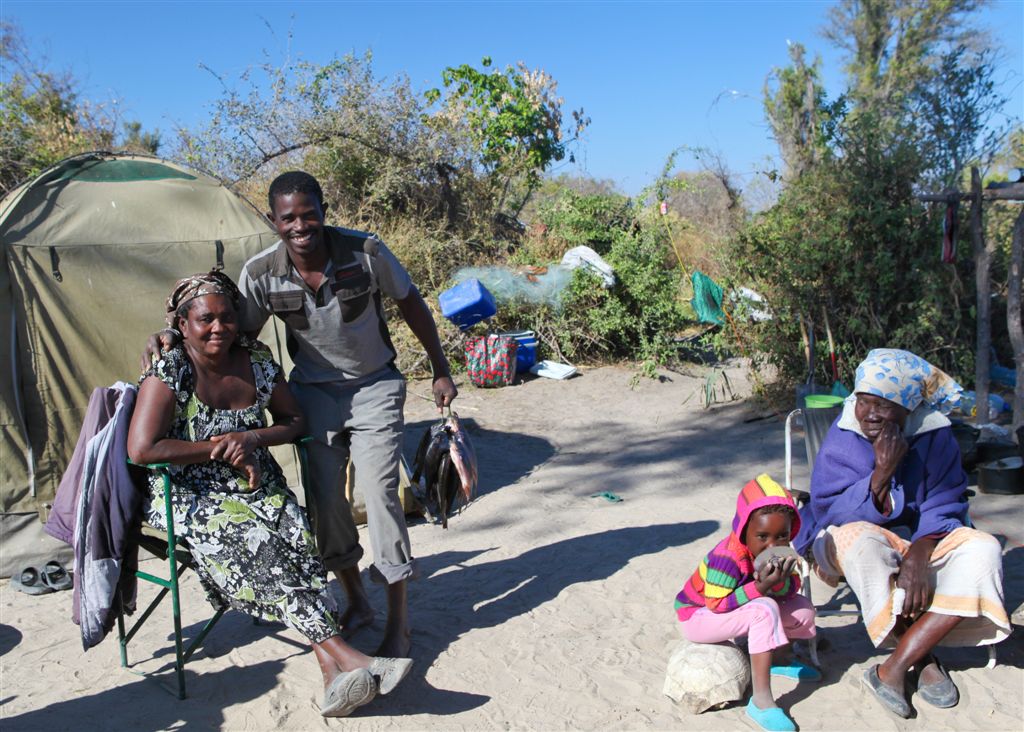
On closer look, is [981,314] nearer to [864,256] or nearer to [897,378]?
[864,256]

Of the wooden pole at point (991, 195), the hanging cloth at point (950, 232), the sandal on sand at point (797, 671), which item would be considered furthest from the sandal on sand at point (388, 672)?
the hanging cloth at point (950, 232)

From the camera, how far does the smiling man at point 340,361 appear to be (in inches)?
130

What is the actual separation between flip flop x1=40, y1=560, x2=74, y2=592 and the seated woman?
1687mm

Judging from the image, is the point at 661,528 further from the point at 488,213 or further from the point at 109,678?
the point at 488,213

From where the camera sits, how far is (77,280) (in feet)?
16.5

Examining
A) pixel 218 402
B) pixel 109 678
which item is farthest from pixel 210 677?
pixel 218 402

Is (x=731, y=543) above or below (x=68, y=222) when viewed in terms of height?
below

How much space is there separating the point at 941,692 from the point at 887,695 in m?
0.20

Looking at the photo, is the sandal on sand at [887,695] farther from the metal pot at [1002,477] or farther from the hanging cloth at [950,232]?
the hanging cloth at [950,232]

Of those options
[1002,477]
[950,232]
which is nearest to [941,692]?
[1002,477]

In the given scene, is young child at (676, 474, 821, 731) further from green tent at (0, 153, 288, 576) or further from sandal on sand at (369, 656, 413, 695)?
green tent at (0, 153, 288, 576)

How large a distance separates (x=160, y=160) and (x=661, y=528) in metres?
3.92

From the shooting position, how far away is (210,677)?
3.36m

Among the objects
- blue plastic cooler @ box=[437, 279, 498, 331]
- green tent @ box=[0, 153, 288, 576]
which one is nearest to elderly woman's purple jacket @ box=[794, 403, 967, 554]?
green tent @ box=[0, 153, 288, 576]
